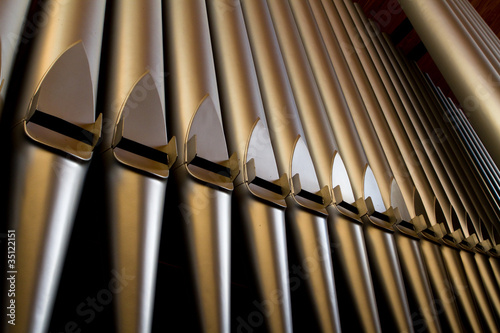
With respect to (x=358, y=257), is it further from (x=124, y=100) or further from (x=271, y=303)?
(x=124, y=100)

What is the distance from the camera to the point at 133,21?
5.53 feet

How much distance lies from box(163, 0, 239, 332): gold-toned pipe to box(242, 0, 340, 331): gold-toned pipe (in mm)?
282

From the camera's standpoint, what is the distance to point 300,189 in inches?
56.8

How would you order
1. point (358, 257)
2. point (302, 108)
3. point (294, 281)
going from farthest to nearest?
point (302, 108) < point (358, 257) < point (294, 281)

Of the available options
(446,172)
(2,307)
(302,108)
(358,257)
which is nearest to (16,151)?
(2,307)

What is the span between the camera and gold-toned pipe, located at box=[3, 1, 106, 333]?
829 millimetres

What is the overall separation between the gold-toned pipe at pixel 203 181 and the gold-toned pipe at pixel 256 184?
0.10 meters

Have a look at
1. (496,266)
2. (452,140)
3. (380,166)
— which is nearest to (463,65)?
(380,166)

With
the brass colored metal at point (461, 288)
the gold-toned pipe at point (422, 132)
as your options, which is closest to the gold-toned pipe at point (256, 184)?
the brass colored metal at point (461, 288)

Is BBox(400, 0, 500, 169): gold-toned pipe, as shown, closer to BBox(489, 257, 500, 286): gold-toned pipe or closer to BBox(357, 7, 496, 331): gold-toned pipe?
BBox(357, 7, 496, 331): gold-toned pipe

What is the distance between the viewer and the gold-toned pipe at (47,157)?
829mm

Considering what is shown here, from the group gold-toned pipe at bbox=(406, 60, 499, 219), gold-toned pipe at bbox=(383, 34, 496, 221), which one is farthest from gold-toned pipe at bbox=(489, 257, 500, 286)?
gold-toned pipe at bbox=(406, 60, 499, 219)

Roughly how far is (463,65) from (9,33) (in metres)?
1.70

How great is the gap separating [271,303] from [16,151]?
71 cm
